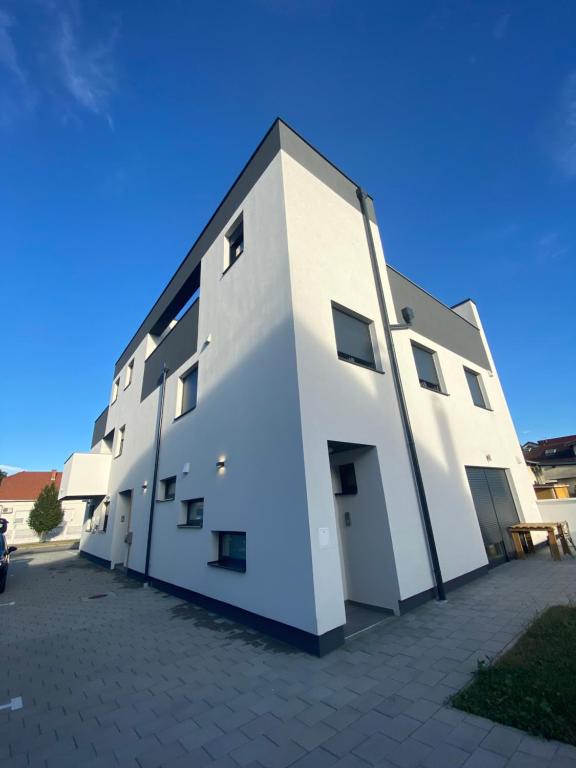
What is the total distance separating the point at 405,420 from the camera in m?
6.13

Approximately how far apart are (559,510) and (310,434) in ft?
31.6

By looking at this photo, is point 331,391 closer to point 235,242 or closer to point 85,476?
point 235,242

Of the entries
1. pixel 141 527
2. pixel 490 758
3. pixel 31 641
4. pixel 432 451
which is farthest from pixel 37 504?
pixel 490 758

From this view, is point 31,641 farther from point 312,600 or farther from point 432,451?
point 432,451

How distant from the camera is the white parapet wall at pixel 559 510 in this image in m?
9.20

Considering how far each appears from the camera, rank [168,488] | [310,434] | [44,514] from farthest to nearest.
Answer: [44,514] → [168,488] → [310,434]

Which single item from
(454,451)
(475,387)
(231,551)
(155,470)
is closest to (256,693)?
(231,551)

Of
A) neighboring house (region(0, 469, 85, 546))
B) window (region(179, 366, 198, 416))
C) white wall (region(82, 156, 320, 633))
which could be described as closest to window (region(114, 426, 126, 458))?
white wall (region(82, 156, 320, 633))

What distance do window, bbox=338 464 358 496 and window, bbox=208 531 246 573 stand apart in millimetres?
1896

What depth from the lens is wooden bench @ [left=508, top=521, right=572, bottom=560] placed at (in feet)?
24.1

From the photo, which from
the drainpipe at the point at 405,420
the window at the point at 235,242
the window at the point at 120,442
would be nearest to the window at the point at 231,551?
the drainpipe at the point at 405,420

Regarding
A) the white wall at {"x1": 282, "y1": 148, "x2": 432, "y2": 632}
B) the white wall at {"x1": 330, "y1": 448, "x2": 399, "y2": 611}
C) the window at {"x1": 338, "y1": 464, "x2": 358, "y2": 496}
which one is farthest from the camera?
the window at {"x1": 338, "y1": 464, "x2": 358, "y2": 496}

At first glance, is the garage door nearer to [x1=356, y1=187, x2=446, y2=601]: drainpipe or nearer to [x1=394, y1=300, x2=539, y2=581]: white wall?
[x1=394, y1=300, x2=539, y2=581]: white wall

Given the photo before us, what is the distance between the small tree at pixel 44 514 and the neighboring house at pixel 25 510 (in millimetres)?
2042
